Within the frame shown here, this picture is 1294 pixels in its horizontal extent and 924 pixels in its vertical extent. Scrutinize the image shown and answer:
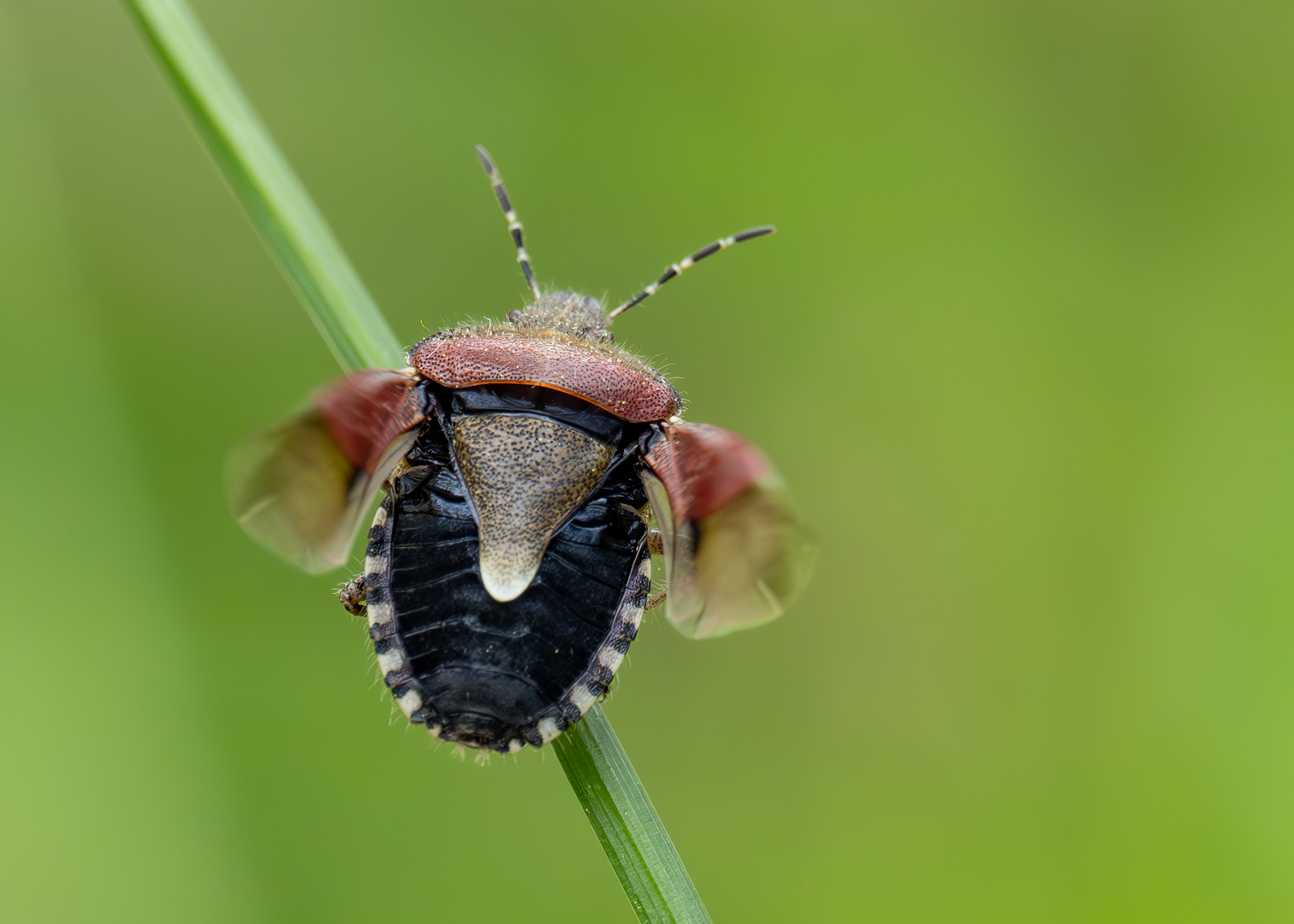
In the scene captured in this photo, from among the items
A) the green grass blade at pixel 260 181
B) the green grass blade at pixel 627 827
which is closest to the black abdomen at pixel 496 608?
the green grass blade at pixel 627 827

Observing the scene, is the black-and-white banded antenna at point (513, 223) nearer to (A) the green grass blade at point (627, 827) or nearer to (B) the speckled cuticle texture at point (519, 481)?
(B) the speckled cuticle texture at point (519, 481)

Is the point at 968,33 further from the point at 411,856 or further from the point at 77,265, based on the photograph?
the point at 411,856

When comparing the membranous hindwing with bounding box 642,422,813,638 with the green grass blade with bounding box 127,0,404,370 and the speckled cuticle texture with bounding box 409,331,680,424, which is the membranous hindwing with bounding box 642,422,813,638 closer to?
the speckled cuticle texture with bounding box 409,331,680,424

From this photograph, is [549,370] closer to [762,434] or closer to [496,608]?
Answer: [496,608]

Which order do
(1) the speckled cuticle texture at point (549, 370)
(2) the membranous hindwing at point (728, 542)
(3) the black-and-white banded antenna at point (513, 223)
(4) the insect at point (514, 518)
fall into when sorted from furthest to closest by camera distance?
(3) the black-and-white banded antenna at point (513, 223), (1) the speckled cuticle texture at point (549, 370), (4) the insect at point (514, 518), (2) the membranous hindwing at point (728, 542)

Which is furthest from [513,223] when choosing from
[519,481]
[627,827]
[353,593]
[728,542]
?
[627,827]
